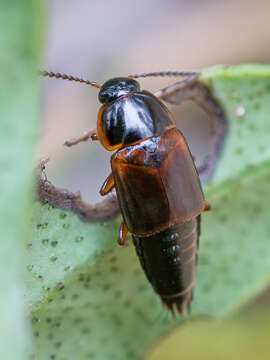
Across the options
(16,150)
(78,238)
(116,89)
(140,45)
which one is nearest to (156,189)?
(78,238)

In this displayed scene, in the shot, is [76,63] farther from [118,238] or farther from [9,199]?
[9,199]

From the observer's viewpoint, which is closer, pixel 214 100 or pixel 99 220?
pixel 99 220

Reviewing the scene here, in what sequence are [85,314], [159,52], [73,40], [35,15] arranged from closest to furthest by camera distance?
[35,15], [85,314], [159,52], [73,40]

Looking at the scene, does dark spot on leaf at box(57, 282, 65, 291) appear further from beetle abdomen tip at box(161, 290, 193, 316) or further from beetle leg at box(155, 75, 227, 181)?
beetle leg at box(155, 75, 227, 181)

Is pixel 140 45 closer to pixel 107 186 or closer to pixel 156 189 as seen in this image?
pixel 107 186

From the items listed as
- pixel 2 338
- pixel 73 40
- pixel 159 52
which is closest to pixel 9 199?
pixel 2 338

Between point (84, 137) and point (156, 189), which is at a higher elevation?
point (84, 137)
